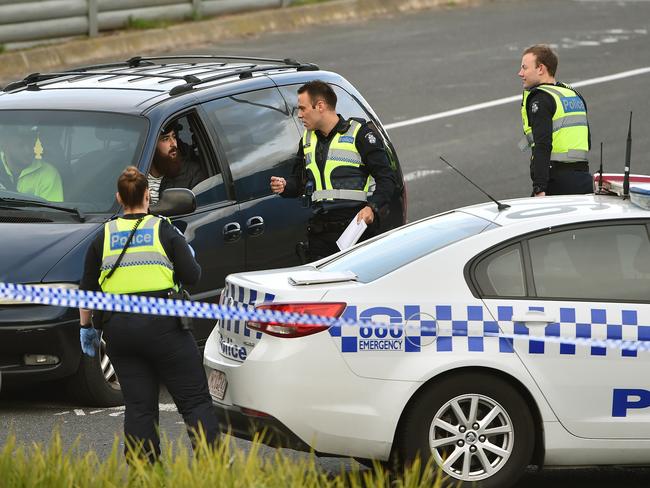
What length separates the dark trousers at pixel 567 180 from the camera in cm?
1002

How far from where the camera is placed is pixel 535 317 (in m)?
6.96

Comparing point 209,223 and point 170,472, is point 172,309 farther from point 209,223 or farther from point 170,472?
point 209,223

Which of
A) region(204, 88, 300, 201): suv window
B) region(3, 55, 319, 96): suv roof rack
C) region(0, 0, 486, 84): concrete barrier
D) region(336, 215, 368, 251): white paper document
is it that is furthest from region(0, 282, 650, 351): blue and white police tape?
region(0, 0, 486, 84): concrete barrier

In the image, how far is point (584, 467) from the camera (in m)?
7.88

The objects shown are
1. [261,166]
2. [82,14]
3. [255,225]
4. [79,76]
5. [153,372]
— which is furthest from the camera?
[82,14]

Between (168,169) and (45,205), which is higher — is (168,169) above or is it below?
above

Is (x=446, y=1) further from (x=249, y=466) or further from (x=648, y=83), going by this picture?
(x=249, y=466)

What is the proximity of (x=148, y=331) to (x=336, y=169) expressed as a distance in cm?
251

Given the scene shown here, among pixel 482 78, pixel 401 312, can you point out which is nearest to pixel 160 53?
pixel 482 78

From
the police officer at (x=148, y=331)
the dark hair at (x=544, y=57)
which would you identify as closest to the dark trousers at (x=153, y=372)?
the police officer at (x=148, y=331)

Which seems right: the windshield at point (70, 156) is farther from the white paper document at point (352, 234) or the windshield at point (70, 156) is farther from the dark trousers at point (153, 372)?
the dark trousers at point (153, 372)

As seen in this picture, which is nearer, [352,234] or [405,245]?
[405,245]

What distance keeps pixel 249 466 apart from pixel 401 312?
1227mm

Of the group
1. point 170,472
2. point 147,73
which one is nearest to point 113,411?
point 147,73
